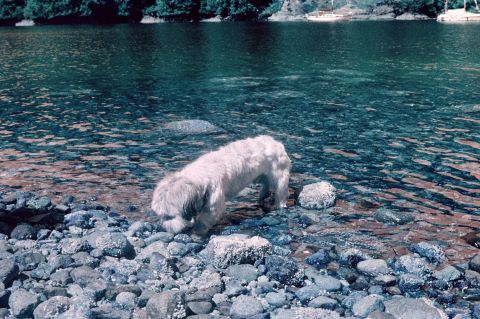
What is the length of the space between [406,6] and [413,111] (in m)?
104

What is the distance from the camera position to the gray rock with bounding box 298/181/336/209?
8422 mm

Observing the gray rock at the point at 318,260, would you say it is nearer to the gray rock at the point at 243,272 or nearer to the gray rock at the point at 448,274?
the gray rock at the point at 243,272

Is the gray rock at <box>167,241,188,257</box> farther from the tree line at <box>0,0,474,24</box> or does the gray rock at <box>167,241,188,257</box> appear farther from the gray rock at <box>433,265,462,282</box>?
the tree line at <box>0,0,474,24</box>

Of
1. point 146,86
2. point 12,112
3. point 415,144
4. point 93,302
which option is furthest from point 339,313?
point 146,86

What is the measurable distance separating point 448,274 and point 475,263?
510 mm

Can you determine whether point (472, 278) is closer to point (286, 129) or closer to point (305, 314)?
point (305, 314)

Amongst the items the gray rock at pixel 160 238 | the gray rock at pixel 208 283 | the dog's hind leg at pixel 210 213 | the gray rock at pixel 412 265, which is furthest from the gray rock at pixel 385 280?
the gray rock at pixel 160 238

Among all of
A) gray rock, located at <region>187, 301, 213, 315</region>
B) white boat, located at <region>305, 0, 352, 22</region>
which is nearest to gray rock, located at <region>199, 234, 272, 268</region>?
gray rock, located at <region>187, 301, 213, 315</region>

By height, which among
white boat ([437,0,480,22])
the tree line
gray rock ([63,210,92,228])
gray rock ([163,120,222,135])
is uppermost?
the tree line

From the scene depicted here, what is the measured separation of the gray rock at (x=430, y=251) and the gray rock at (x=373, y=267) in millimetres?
730

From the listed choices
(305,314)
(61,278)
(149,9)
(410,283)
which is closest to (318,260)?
(410,283)

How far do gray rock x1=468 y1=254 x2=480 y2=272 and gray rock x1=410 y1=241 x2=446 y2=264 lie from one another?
1.14 ft

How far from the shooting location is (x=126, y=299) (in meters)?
5.41

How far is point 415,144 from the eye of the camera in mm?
12148
